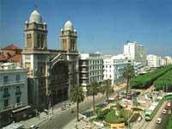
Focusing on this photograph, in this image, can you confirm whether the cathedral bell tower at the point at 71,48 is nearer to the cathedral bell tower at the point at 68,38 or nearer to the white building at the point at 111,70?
the cathedral bell tower at the point at 68,38

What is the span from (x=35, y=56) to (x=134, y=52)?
21.5 meters

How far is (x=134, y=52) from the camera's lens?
37438 mm

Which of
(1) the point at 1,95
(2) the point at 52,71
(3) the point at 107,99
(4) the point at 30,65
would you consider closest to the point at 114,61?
(3) the point at 107,99

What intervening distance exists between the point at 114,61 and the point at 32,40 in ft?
41.0

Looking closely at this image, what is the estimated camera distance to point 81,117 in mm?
16156

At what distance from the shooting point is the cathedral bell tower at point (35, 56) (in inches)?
669

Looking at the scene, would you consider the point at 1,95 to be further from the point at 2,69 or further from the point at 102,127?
the point at 102,127

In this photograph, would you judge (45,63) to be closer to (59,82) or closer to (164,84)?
(59,82)

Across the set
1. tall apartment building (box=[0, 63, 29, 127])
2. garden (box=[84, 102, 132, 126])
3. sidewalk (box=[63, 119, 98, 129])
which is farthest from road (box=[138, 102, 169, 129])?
tall apartment building (box=[0, 63, 29, 127])

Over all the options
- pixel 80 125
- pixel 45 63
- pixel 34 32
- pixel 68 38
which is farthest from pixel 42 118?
pixel 68 38

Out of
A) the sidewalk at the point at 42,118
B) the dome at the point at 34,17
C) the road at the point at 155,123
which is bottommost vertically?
the road at the point at 155,123

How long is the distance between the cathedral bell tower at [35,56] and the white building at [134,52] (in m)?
16.5

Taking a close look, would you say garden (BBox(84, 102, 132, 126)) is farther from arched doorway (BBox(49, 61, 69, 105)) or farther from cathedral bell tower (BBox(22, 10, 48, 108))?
arched doorway (BBox(49, 61, 69, 105))

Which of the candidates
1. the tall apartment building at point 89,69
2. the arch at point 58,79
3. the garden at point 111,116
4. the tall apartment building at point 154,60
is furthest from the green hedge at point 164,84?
the tall apartment building at point 154,60
